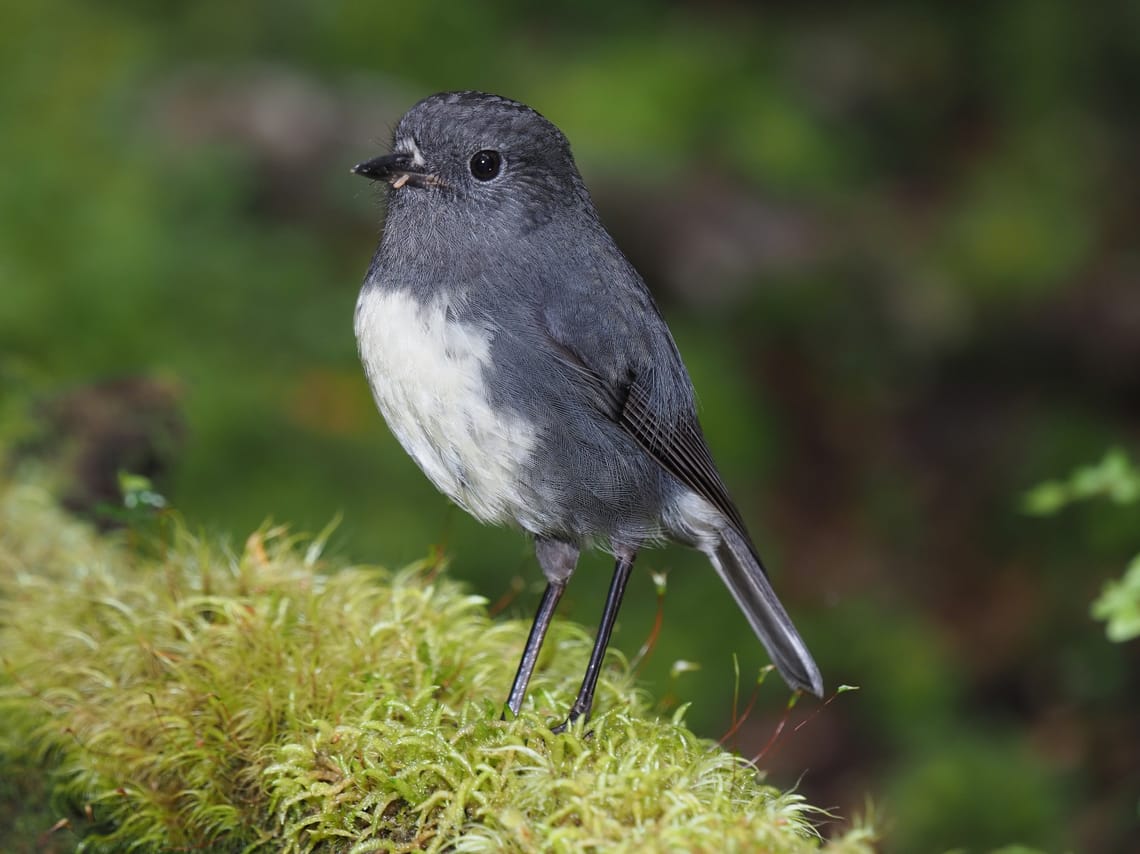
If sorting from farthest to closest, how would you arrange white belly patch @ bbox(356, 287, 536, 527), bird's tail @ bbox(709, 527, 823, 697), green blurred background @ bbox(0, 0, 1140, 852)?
1. green blurred background @ bbox(0, 0, 1140, 852)
2. bird's tail @ bbox(709, 527, 823, 697)
3. white belly patch @ bbox(356, 287, 536, 527)

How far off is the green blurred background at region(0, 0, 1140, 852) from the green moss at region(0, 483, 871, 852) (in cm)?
203

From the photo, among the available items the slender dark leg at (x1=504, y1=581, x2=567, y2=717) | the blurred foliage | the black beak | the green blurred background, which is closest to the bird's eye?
the black beak

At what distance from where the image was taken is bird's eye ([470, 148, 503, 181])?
3.05m

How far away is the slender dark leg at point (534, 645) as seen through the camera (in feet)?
9.71

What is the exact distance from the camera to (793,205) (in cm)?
797

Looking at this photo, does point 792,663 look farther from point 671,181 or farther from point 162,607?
point 671,181

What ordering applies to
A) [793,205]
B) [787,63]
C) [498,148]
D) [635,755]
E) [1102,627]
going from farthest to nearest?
[787,63] < [793,205] < [1102,627] < [498,148] < [635,755]

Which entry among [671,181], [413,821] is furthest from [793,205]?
[413,821]

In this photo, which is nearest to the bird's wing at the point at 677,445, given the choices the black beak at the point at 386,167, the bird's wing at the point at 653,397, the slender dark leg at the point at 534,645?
the bird's wing at the point at 653,397

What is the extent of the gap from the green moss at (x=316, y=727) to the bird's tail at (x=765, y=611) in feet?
1.34

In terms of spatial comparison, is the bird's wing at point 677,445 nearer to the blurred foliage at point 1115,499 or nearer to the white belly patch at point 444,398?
the white belly patch at point 444,398

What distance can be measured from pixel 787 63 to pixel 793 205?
1.41 metres

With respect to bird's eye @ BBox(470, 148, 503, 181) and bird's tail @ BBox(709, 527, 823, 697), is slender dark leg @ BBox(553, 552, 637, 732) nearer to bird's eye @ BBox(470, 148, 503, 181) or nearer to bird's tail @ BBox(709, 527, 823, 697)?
bird's tail @ BBox(709, 527, 823, 697)

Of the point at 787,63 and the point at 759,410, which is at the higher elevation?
the point at 787,63
